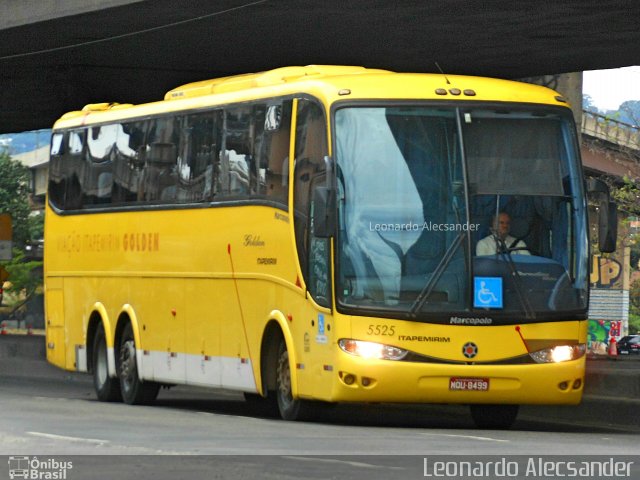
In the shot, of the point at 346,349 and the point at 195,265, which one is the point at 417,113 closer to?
the point at 346,349

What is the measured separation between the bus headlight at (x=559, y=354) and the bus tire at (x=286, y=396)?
7.87 ft

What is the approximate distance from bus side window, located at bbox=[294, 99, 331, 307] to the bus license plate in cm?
141

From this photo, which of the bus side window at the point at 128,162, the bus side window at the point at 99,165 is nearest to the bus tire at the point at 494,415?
the bus side window at the point at 128,162

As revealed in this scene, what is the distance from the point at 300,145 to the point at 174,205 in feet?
12.3

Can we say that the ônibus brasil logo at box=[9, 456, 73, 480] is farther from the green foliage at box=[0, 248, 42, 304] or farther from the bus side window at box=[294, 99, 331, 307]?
the green foliage at box=[0, 248, 42, 304]

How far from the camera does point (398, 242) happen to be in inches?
694

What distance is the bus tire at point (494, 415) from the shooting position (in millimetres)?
19484

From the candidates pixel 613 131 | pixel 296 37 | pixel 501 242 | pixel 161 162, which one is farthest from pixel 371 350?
pixel 613 131

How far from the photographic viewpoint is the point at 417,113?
1822 centimetres

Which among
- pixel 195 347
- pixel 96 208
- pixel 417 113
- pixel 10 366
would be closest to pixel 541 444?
pixel 417 113

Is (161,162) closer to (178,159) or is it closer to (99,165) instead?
(178,159)

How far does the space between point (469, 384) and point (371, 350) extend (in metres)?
1.02

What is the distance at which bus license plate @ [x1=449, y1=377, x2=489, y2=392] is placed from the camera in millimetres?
17688

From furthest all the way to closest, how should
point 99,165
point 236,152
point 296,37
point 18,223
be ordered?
point 18,223
point 296,37
point 99,165
point 236,152
